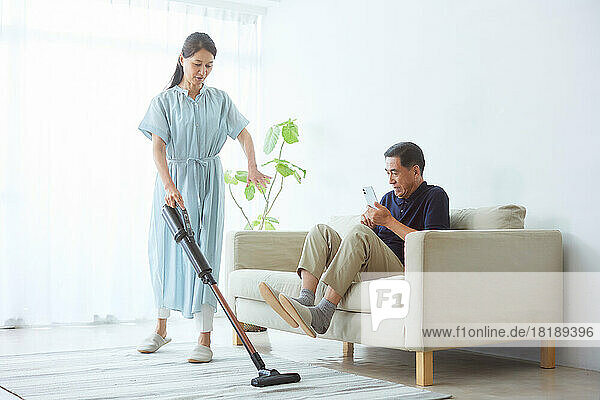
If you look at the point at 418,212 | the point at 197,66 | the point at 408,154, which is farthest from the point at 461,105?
the point at 197,66

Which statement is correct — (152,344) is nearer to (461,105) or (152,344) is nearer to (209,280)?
(209,280)

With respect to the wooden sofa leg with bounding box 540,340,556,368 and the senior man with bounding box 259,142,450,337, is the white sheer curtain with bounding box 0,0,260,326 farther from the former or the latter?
the wooden sofa leg with bounding box 540,340,556,368

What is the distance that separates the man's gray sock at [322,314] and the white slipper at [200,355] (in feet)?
1.99

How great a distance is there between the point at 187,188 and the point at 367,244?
33.8 inches

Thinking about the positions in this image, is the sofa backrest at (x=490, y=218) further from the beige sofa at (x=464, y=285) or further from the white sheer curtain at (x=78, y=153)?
the white sheer curtain at (x=78, y=153)

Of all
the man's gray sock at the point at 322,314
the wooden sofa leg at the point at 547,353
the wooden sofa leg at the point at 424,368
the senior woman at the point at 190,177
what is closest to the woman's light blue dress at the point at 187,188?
the senior woman at the point at 190,177

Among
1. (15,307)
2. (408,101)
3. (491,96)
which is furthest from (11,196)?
(491,96)

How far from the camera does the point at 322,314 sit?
2900 mm

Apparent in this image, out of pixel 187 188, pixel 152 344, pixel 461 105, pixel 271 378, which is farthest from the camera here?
pixel 461 105

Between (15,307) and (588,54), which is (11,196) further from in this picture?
(588,54)

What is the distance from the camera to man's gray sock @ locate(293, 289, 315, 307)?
2943 mm

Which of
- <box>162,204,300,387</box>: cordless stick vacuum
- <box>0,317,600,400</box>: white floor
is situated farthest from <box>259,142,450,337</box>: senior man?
<box>0,317,600,400</box>: white floor

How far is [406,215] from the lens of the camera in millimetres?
3301

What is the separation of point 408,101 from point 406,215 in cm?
100
